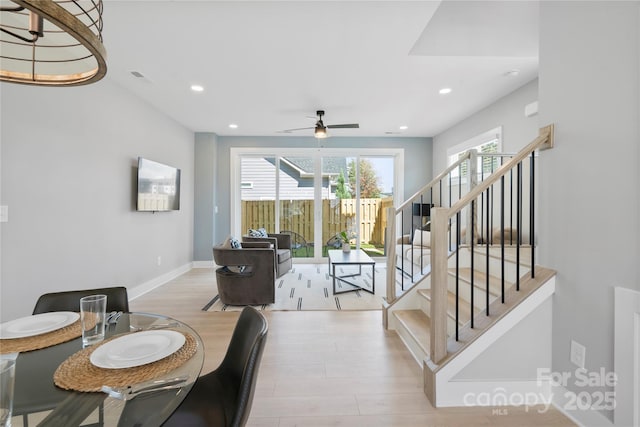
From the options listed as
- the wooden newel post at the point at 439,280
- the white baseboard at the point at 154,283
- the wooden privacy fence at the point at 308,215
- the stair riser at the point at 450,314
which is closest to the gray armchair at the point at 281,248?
the wooden privacy fence at the point at 308,215

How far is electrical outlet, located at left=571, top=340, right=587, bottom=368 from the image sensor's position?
5.24 ft

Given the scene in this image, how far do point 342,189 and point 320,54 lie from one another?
361 cm

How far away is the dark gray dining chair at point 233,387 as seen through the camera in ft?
3.37

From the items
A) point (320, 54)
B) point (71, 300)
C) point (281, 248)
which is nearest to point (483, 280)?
point (320, 54)

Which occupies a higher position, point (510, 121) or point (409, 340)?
point (510, 121)

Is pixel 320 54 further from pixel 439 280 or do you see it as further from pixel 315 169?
pixel 315 169

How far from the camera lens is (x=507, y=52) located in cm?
283

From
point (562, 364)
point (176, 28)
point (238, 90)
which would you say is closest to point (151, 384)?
point (562, 364)

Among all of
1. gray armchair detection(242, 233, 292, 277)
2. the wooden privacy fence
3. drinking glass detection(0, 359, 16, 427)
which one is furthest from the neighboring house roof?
drinking glass detection(0, 359, 16, 427)

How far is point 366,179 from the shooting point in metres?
6.27

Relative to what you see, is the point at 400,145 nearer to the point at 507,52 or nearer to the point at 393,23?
the point at 507,52

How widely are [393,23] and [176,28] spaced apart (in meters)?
1.76

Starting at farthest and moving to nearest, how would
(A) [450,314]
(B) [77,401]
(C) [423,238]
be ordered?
1. (C) [423,238]
2. (A) [450,314]
3. (B) [77,401]

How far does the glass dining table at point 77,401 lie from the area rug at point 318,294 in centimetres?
254
